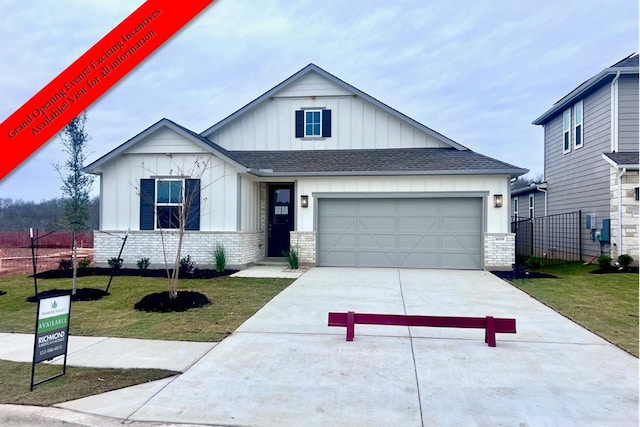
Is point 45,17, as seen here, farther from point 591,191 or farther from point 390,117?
point 591,191

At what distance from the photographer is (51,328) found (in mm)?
4074

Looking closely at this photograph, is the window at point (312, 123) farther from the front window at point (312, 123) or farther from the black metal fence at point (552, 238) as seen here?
the black metal fence at point (552, 238)

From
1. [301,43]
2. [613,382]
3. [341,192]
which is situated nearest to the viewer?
[613,382]

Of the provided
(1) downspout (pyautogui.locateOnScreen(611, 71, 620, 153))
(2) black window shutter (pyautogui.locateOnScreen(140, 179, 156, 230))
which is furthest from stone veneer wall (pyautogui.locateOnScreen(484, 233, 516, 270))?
(2) black window shutter (pyautogui.locateOnScreen(140, 179, 156, 230))

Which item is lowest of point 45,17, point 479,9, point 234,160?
point 234,160

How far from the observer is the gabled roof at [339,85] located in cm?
1445

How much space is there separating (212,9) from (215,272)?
798 centimetres

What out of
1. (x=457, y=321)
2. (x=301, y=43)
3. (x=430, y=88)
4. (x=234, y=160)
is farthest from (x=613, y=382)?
(x=430, y=88)

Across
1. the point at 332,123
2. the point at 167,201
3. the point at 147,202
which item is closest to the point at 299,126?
the point at 332,123

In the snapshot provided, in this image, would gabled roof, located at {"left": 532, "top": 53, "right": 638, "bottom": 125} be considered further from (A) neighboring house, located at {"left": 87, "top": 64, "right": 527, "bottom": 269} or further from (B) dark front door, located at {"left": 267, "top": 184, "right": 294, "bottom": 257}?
(B) dark front door, located at {"left": 267, "top": 184, "right": 294, "bottom": 257}

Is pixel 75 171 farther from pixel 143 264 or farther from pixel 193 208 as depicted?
pixel 193 208

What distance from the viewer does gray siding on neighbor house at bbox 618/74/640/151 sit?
12.6m

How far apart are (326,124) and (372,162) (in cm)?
293

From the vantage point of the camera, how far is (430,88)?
2495 cm
